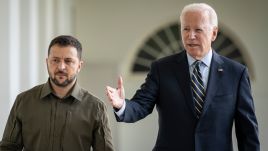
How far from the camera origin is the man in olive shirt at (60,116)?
2225 mm

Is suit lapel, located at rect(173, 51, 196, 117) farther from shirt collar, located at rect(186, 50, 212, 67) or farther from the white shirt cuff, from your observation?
the white shirt cuff

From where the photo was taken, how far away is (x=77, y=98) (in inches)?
89.4

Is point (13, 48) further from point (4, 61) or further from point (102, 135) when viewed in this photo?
point (102, 135)

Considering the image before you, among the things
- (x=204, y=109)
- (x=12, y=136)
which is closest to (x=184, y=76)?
(x=204, y=109)

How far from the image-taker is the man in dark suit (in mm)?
2256

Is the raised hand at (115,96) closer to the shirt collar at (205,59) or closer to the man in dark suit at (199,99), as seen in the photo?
the man in dark suit at (199,99)

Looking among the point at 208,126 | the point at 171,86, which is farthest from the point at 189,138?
the point at 171,86

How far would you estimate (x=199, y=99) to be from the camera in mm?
2289

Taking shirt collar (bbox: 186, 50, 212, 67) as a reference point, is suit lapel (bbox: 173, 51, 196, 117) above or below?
below

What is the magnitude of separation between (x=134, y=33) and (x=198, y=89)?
4.78m

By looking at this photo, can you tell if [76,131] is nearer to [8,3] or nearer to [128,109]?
[128,109]

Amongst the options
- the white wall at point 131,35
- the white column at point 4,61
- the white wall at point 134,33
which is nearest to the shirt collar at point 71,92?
the white column at point 4,61

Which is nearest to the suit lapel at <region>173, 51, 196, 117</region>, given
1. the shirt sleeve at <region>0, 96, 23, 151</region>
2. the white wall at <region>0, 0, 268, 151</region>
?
the shirt sleeve at <region>0, 96, 23, 151</region>

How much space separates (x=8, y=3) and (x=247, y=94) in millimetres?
1856
